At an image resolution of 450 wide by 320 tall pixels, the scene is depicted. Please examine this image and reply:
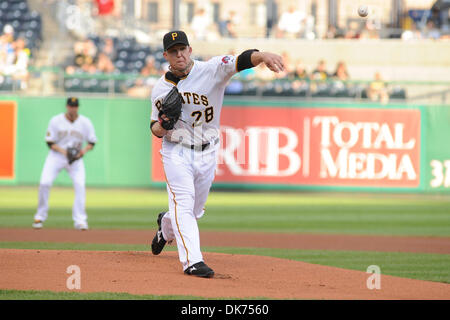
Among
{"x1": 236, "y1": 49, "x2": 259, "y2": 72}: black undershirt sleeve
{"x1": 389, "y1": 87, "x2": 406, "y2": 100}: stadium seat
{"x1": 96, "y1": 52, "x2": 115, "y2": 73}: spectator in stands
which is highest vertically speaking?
{"x1": 96, "y1": 52, "x2": 115, "y2": 73}: spectator in stands

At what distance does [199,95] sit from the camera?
22.4ft

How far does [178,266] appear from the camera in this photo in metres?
7.22

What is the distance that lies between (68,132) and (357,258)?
4992 millimetres

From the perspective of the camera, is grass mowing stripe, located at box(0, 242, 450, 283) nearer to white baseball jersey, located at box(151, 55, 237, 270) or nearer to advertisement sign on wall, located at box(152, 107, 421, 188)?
white baseball jersey, located at box(151, 55, 237, 270)

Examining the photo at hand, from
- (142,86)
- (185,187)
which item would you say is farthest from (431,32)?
(185,187)

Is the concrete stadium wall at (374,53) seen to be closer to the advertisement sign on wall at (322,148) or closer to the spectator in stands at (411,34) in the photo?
the spectator in stands at (411,34)

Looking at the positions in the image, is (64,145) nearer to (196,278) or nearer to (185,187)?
(185,187)

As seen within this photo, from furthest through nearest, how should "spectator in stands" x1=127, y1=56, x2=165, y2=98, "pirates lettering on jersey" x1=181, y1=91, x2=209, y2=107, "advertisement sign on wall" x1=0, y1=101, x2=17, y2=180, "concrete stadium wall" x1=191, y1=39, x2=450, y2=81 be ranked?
1. "concrete stadium wall" x1=191, y1=39, x2=450, y2=81
2. "spectator in stands" x1=127, y1=56, x2=165, y2=98
3. "advertisement sign on wall" x1=0, y1=101, x2=17, y2=180
4. "pirates lettering on jersey" x1=181, y1=91, x2=209, y2=107

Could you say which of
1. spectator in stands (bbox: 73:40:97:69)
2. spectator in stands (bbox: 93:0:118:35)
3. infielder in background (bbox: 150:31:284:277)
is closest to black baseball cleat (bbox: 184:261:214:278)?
infielder in background (bbox: 150:31:284:277)

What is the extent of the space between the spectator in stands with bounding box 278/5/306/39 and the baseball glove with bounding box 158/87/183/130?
17504 millimetres

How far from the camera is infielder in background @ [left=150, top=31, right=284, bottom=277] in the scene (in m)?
6.69
